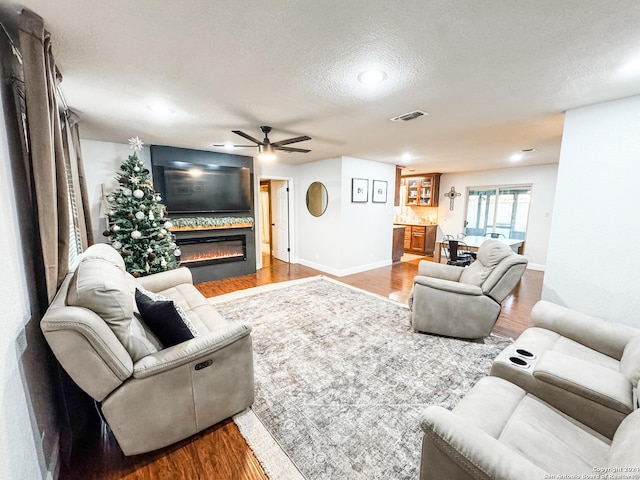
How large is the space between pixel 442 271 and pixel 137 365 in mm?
3189

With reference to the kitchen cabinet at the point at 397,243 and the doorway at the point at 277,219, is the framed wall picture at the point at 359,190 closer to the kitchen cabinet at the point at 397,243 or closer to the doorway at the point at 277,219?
the kitchen cabinet at the point at 397,243

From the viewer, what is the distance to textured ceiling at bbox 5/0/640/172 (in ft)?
4.36

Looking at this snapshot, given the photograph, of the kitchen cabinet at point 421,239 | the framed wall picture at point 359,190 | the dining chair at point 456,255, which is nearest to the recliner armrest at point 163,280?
the framed wall picture at point 359,190

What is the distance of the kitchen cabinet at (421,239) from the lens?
7567mm

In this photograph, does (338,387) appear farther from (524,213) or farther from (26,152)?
(524,213)

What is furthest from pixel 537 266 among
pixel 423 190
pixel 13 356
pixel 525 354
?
pixel 13 356

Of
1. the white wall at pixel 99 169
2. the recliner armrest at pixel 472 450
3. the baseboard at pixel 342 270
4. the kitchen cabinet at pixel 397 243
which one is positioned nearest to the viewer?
the recliner armrest at pixel 472 450

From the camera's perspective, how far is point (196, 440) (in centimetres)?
165

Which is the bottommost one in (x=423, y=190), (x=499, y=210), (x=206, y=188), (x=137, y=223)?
(x=137, y=223)

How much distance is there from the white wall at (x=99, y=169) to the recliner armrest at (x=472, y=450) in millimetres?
5134

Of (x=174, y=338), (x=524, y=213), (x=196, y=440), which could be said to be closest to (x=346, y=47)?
(x=174, y=338)

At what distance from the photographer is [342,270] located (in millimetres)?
5449

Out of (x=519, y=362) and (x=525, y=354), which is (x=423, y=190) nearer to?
(x=525, y=354)

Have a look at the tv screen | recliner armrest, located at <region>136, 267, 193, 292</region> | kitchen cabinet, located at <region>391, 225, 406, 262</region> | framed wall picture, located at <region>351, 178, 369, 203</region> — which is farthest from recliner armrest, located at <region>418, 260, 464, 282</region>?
the tv screen
